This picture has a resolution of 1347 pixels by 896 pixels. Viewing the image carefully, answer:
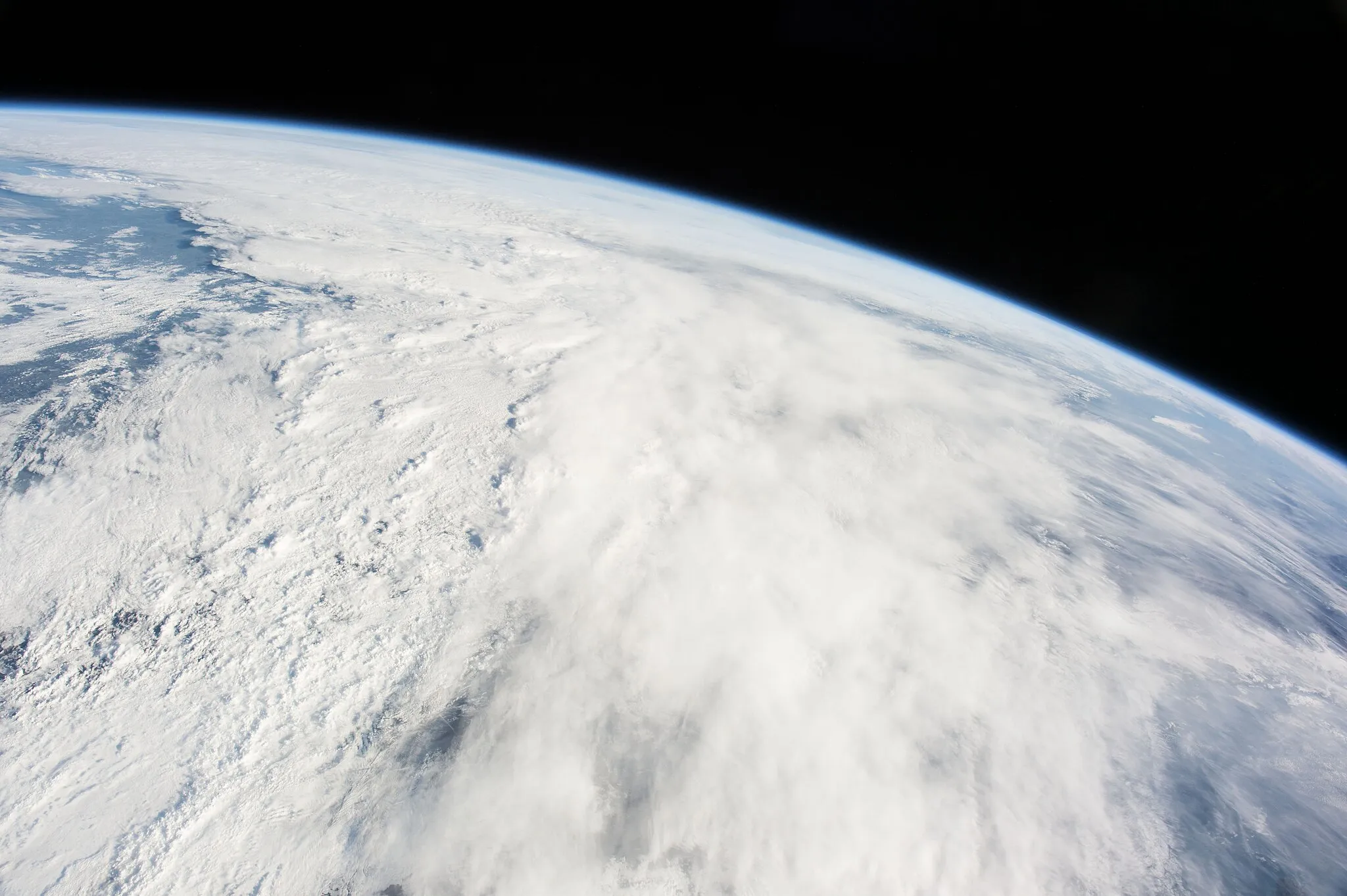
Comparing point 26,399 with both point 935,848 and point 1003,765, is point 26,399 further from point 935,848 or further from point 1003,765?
point 1003,765

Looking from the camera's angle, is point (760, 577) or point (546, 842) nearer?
point (546, 842)

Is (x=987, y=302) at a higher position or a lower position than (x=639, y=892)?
higher

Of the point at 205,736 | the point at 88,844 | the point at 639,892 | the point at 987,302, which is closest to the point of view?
the point at 88,844

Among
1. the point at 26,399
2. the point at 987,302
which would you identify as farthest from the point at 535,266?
the point at 987,302

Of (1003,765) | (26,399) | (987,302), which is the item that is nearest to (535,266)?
(26,399)

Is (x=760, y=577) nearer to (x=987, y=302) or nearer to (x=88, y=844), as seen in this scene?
(x=88, y=844)

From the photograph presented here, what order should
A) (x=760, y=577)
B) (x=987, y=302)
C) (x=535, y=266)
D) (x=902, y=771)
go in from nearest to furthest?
(x=902, y=771) → (x=760, y=577) → (x=535, y=266) → (x=987, y=302)

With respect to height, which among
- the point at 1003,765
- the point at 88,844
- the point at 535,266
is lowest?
the point at 88,844
